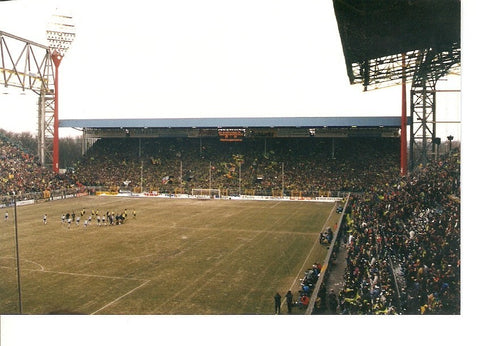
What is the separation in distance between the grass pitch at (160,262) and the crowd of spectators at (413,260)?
2.30 metres

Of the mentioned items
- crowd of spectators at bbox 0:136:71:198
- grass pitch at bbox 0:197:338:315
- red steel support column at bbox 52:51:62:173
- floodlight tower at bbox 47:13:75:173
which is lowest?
grass pitch at bbox 0:197:338:315

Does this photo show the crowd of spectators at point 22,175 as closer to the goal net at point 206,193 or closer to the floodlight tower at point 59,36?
the floodlight tower at point 59,36

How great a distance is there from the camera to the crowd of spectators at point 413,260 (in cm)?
1158

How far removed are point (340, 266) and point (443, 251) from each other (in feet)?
17.2

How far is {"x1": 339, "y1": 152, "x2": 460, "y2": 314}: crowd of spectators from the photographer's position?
38.0 ft

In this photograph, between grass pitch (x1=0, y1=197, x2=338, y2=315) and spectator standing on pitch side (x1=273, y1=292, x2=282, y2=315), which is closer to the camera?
spectator standing on pitch side (x1=273, y1=292, x2=282, y2=315)

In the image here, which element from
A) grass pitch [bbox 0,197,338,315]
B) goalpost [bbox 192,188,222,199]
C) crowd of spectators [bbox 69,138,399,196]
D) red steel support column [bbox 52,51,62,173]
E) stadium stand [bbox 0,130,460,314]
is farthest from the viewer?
crowd of spectators [bbox 69,138,399,196]

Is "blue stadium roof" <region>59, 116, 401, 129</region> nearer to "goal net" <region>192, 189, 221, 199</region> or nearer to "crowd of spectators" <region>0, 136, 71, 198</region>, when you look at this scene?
"goal net" <region>192, 189, 221, 199</region>

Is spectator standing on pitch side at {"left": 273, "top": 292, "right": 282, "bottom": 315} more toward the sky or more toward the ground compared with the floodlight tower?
more toward the ground

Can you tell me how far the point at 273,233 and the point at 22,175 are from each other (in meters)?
28.9

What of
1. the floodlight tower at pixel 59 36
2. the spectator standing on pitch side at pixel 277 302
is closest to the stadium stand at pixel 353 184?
the spectator standing on pitch side at pixel 277 302

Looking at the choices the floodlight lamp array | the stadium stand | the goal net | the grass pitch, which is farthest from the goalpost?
the floodlight lamp array

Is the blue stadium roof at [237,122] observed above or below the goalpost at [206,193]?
above

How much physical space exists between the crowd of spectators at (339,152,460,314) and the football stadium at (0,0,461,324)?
5 centimetres
